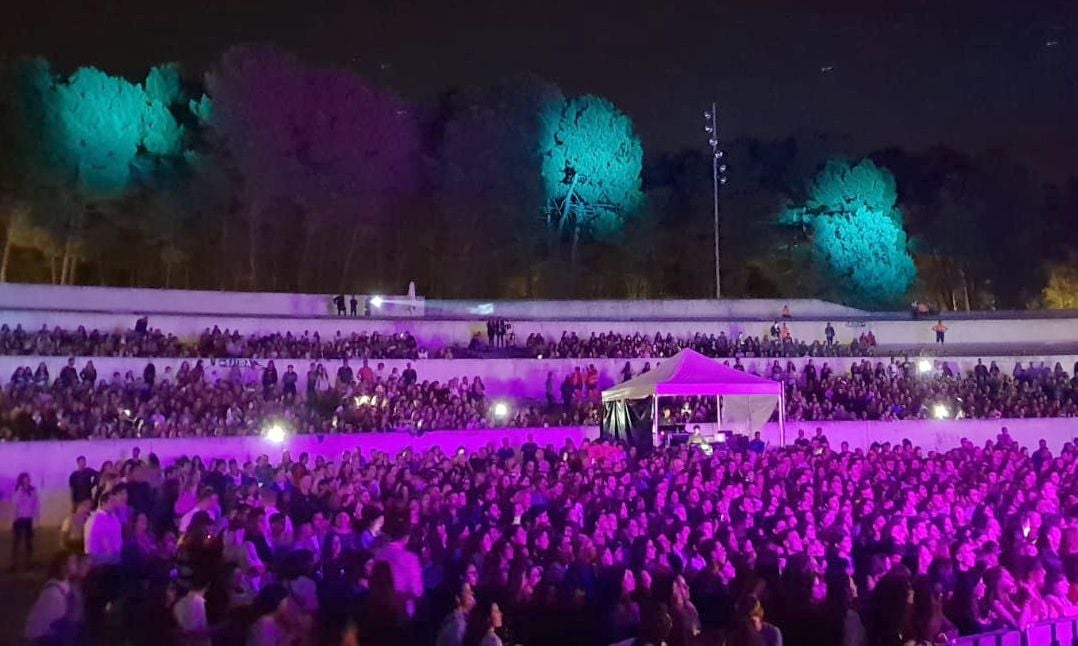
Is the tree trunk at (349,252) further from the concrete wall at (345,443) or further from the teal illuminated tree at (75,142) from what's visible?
the concrete wall at (345,443)

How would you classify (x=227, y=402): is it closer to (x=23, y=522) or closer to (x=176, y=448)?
(x=176, y=448)

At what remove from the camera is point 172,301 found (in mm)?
28656

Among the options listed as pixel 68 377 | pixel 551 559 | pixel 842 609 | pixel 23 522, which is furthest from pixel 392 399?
pixel 842 609

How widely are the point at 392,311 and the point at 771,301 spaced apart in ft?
43.9

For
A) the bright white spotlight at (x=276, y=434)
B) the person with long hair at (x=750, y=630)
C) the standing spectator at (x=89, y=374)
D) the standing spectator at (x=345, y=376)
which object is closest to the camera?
the person with long hair at (x=750, y=630)

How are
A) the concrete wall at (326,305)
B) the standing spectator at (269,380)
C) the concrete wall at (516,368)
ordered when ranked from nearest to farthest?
the standing spectator at (269,380) → the concrete wall at (516,368) → the concrete wall at (326,305)

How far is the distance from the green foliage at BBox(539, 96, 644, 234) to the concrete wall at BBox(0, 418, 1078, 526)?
67.1ft

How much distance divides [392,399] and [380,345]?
3844 mm

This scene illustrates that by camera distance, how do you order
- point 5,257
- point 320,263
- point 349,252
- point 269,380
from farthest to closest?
point 349,252
point 320,263
point 5,257
point 269,380

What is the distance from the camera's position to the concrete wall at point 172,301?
2642cm

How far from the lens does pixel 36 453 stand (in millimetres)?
17875

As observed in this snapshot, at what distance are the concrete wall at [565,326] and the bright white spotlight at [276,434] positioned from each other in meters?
7.03

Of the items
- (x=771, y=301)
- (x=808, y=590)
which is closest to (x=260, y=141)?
(x=771, y=301)

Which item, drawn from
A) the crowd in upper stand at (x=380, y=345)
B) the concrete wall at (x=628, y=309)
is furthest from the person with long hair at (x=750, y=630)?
the concrete wall at (x=628, y=309)
